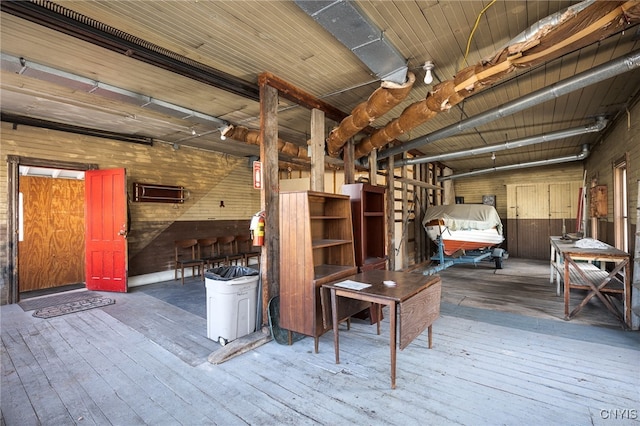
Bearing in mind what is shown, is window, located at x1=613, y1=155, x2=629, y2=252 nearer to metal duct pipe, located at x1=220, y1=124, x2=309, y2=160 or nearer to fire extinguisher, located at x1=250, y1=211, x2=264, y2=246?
metal duct pipe, located at x1=220, y1=124, x2=309, y2=160

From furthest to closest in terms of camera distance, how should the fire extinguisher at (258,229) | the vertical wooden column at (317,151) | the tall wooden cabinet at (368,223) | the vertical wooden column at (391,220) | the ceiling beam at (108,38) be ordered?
the vertical wooden column at (391,220)
the vertical wooden column at (317,151)
the tall wooden cabinet at (368,223)
the fire extinguisher at (258,229)
the ceiling beam at (108,38)

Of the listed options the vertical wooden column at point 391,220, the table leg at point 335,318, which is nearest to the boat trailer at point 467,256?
the vertical wooden column at point 391,220

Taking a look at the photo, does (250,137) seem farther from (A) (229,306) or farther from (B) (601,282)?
(B) (601,282)

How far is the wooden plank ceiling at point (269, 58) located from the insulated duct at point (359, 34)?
0.58 feet

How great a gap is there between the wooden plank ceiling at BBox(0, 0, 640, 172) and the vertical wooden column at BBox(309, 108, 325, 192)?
35cm

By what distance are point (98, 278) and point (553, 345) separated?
24.6 feet

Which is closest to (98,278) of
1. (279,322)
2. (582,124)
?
(279,322)

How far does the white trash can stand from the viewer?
361 cm

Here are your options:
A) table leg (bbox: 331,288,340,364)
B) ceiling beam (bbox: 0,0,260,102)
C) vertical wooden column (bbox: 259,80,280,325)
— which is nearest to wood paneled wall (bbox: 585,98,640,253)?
table leg (bbox: 331,288,340,364)

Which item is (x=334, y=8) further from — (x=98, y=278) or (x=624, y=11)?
(x=98, y=278)

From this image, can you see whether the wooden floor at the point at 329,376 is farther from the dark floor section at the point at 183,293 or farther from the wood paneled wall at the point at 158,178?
the wood paneled wall at the point at 158,178

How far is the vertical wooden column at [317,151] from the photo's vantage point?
4.59m

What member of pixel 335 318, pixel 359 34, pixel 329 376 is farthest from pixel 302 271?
pixel 359 34

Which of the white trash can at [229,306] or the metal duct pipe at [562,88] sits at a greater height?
the metal duct pipe at [562,88]
